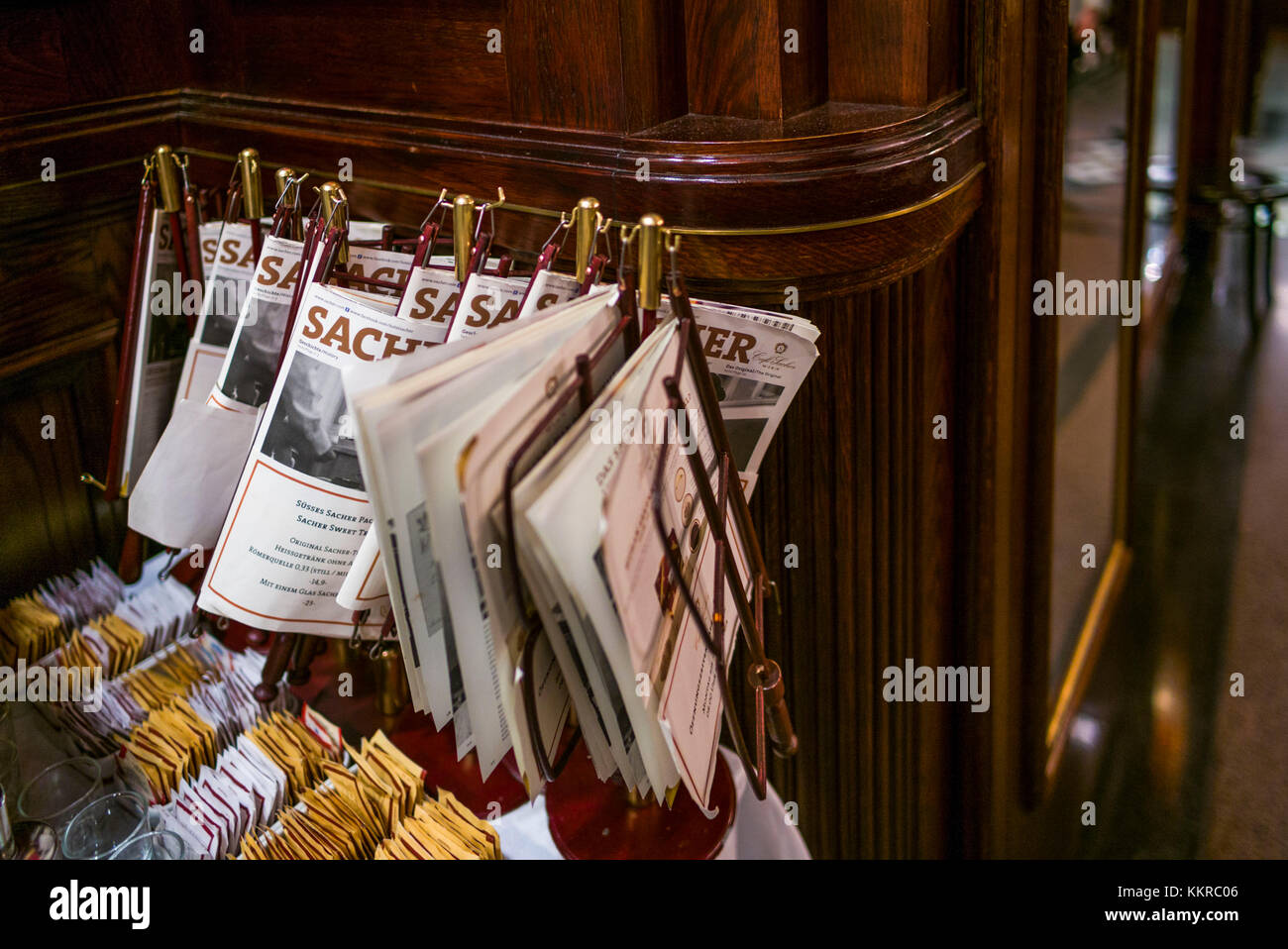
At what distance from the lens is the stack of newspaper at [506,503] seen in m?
0.72

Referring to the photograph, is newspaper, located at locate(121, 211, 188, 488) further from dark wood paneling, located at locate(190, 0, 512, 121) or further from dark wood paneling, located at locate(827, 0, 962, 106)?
dark wood paneling, located at locate(827, 0, 962, 106)

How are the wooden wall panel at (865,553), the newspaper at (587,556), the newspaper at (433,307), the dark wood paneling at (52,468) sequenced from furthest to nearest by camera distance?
the dark wood paneling at (52,468)
the wooden wall panel at (865,553)
the newspaper at (433,307)
the newspaper at (587,556)

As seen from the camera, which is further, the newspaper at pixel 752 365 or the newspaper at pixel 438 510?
the newspaper at pixel 752 365

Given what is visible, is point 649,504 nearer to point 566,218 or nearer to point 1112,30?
point 566,218

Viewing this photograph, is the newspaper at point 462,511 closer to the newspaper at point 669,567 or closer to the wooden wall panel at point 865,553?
the newspaper at point 669,567

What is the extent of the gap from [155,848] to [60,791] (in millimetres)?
147

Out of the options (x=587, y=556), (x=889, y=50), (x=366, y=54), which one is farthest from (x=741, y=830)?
(x=366, y=54)

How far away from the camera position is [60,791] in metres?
1.20

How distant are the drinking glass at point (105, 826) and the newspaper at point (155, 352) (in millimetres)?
347

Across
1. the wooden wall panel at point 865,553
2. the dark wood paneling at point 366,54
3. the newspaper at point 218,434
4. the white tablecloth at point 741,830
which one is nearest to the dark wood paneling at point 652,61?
the dark wood paneling at point 366,54
